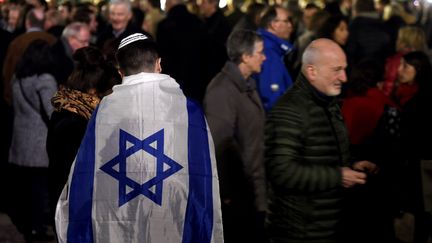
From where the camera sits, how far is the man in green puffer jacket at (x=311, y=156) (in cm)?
661

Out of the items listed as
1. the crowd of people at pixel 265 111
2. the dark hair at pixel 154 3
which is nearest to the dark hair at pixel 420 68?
the crowd of people at pixel 265 111

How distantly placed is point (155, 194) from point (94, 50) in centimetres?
171

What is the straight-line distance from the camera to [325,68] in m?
6.89

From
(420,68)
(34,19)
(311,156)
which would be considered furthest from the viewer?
(34,19)

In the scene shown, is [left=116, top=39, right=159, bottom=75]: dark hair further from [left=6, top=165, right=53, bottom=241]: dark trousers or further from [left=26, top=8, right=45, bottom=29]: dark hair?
[left=26, top=8, right=45, bottom=29]: dark hair

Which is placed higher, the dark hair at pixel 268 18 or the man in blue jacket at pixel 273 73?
the dark hair at pixel 268 18

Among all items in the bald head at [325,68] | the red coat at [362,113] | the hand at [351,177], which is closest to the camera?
the hand at [351,177]

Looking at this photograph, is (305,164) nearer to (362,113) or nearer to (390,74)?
(362,113)

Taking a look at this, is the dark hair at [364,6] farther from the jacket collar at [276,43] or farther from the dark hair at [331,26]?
the jacket collar at [276,43]

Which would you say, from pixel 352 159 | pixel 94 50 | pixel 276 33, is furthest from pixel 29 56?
pixel 352 159

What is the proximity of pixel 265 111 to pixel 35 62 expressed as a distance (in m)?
2.05

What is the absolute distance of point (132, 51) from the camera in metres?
6.14

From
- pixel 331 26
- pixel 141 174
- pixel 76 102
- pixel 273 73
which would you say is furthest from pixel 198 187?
pixel 331 26

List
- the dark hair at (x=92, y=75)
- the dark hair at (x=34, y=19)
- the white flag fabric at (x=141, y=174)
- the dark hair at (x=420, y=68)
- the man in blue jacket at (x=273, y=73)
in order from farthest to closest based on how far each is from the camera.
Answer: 1. the dark hair at (x=34, y=19)
2. the dark hair at (x=420, y=68)
3. the man in blue jacket at (x=273, y=73)
4. the dark hair at (x=92, y=75)
5. the white flag fabric at (x=141, y=174)
